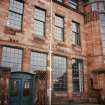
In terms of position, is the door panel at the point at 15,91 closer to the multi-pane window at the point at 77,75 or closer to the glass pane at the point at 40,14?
the glass pane at the point at 40,14

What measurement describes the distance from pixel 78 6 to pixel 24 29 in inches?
337

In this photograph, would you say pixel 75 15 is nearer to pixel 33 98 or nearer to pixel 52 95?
pixel 52 95

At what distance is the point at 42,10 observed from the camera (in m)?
17.2

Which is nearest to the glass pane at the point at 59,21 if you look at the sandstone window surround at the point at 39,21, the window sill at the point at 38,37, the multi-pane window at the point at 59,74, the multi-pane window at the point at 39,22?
the sandstone window surround at the point at 39,21

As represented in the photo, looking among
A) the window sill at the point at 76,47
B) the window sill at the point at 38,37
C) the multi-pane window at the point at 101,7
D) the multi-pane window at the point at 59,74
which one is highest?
the multi-pane window at the point at 101,7

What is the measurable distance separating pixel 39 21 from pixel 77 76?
654 cm

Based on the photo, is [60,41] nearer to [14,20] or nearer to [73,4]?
[14,20]

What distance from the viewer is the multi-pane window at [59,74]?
16.5 meters

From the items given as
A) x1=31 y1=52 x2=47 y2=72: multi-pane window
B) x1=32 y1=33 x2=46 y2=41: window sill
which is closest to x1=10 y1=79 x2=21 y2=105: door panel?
x1=31 y1=52 x2=47 y2=72: multi-pane window

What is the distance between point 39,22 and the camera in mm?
16719

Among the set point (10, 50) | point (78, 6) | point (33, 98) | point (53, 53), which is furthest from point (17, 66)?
point (78, 6)

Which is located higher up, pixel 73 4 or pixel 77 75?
pixel 73 4

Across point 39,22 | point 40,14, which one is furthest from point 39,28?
point 40,14

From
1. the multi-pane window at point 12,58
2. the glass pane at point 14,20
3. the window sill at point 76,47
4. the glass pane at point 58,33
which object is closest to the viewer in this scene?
the multi-pane window at point 12,58
